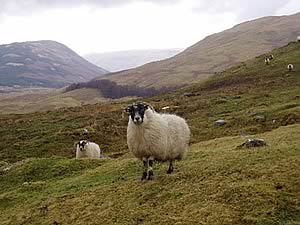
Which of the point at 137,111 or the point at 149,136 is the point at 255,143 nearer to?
the point at 149,136

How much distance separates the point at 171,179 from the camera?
18672mm

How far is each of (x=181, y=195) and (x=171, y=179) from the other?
2.23m

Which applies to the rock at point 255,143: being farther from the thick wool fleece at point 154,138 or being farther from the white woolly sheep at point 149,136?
the white woolly sheep at point 149,136

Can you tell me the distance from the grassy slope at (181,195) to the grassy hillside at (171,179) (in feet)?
0.10

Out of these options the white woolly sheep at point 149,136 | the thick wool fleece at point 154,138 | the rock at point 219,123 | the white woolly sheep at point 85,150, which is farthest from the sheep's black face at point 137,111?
the rock at point 219,123

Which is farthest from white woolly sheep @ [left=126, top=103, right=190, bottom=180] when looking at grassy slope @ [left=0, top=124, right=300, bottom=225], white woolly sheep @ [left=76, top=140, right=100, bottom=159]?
white woolly sheep @ [left=76, top=140, right=100, bottom=159]

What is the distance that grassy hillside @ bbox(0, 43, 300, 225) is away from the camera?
14.7m

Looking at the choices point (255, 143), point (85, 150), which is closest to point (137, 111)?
point (255, 143)

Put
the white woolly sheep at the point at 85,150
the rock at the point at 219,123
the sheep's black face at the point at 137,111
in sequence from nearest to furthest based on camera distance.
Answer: the sheep's black face at the point at 137,111 < the white woolly sheep at the point at 85,150 < the rock at the point at 219,123

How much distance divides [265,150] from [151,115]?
5498 millimetres

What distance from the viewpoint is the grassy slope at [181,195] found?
46.9 ft

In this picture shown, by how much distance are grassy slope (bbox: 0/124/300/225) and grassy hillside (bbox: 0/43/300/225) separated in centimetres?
3

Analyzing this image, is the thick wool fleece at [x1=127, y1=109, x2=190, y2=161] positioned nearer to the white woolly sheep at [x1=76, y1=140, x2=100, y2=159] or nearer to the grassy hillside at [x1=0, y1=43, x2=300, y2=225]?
the grassy hillside at [x1=0, y1=43, x2=300, y2=225]

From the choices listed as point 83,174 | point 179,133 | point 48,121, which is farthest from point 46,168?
point 48,121
